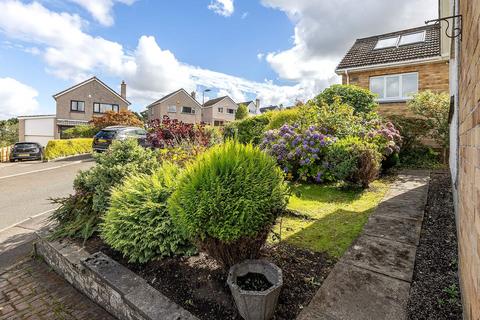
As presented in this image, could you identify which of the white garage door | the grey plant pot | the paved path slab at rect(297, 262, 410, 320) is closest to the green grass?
the paved path slab at rect(297, 262, 410, 320)

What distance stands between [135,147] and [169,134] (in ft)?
11.2

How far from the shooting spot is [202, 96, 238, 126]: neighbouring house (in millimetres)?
44156

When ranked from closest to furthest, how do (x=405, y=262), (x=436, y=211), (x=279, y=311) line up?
(x=279, y=311), (x=405, y=262), (x=436, y=211)

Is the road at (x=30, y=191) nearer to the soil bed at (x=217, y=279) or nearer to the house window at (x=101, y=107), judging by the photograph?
the soil bed at (x=217, y=279)

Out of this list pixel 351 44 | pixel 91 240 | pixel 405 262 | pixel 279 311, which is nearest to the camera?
pixel 279 311

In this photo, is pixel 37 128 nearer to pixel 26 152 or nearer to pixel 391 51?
pixel 26 152

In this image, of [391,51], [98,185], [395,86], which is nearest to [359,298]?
[98,185]

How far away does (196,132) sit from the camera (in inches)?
309

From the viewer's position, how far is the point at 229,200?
233 cm

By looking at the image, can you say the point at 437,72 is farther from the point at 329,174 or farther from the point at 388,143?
the point at 329,174

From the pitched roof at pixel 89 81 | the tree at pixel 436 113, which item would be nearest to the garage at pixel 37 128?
the pitched roof at pixel 89 81

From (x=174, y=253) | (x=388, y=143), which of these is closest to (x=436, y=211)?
(x=388, y=143)

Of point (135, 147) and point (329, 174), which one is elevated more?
point (135, 147)

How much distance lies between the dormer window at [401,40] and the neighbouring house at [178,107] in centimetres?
2997
